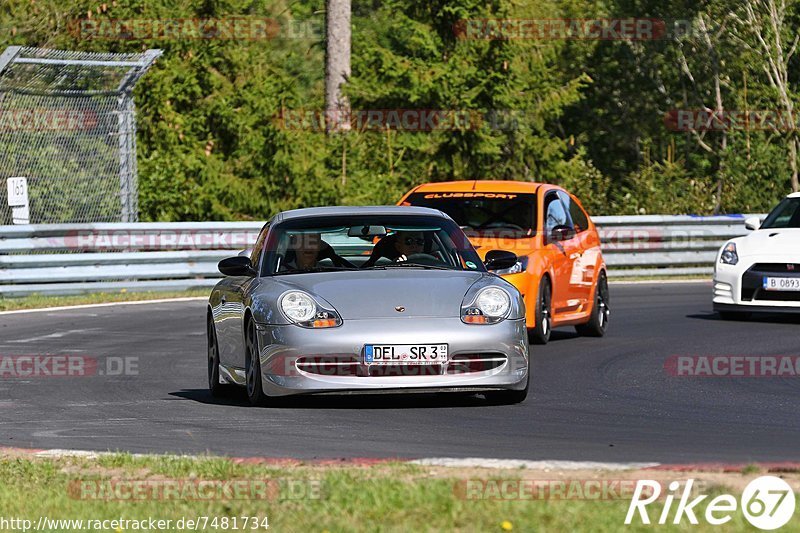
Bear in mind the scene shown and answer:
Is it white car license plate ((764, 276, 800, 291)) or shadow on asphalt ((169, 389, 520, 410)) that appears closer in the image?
shadow on asphalt ((169, 389, 520, 410))

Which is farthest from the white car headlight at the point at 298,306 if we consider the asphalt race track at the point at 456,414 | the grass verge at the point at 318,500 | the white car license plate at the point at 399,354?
the grass verge at the point at 318,500

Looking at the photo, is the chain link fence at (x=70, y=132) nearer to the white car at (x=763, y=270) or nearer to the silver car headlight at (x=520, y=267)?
the silver car headlight at (x=520, y=267)

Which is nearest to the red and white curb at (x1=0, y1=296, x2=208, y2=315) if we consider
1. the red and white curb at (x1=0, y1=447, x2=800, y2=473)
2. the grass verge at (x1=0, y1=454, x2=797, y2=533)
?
the red and white curb at (x1=0, y1=447, x2=800, y2=473)

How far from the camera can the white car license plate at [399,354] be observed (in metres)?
9.76

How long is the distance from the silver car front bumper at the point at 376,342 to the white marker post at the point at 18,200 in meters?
11.5

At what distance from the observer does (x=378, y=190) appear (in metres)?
27.7

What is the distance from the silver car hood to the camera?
991 centimetres

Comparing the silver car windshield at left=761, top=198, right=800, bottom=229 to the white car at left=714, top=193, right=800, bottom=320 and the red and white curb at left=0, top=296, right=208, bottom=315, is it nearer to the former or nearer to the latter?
the white car at left=714, top=193, right=800, bottom=320

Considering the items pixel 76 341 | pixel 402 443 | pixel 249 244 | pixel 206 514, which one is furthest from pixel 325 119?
pixel 206 514

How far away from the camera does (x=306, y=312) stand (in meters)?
9.97

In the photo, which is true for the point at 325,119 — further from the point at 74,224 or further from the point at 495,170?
the point at 74,224

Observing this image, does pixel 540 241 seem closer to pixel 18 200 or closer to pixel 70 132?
pixel 18 200

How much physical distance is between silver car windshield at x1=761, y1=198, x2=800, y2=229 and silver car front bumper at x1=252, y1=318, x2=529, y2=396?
28.6 feet

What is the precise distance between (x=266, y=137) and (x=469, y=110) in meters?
4.93
